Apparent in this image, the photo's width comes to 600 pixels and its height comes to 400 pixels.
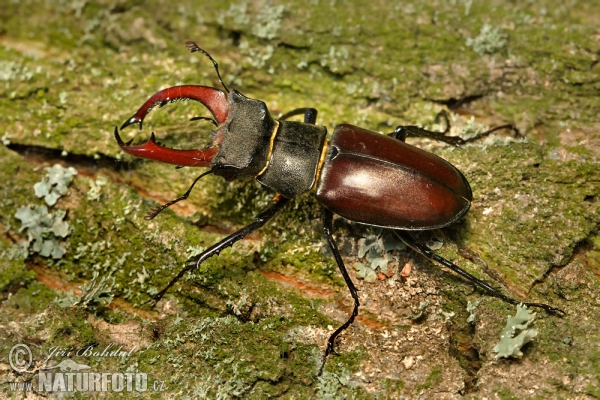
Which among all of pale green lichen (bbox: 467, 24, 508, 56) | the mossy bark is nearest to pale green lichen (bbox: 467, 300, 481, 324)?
the mossy bark

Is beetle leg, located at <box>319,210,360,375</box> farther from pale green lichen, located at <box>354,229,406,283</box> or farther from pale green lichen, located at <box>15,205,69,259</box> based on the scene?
pale green lichen, located at <box>15,205,69,259</box>

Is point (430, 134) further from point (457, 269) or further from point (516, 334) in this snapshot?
point (516, 334)

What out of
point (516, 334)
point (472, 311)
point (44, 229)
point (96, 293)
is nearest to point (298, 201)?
point (472, 311)

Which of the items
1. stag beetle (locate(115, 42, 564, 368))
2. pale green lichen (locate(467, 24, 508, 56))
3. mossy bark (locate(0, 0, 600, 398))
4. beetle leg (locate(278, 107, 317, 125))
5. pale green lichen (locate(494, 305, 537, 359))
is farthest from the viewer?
pale green lichen (locate(467, 24, 508, 56))

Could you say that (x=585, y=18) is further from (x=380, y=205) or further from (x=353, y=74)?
(x=380, y=205)

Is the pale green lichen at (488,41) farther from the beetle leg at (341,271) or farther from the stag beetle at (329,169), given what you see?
the beetle leg at (341,271)

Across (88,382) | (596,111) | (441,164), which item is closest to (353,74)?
(441,164)
